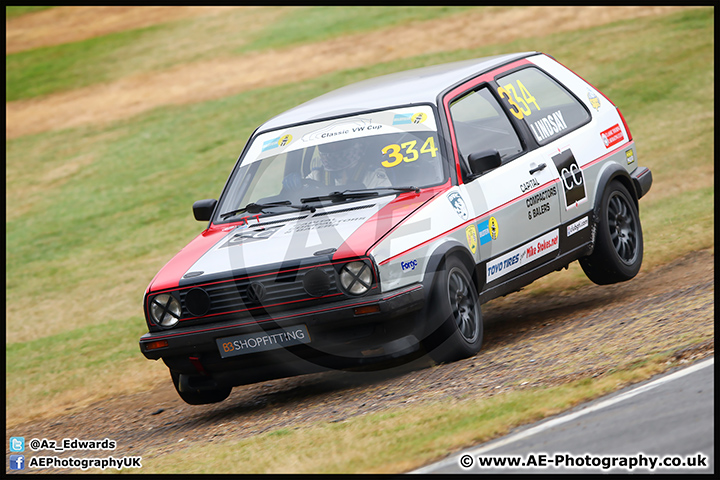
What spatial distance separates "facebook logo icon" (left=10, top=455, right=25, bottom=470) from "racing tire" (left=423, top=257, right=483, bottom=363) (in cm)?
294

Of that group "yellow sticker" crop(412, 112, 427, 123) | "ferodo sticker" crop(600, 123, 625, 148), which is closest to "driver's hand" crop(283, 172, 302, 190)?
"yellow sticker" crop(412, 112, 427, 123)

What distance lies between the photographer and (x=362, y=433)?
532 cm

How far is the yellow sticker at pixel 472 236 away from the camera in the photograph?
6.77 meters

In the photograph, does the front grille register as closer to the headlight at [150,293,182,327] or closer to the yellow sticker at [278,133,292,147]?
the headlight at [150,293,182,327]

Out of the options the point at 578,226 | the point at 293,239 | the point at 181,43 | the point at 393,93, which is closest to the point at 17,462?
the point at 293,239

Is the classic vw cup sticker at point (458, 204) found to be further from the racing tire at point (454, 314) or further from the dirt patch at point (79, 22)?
the dirt patch at point (79, 22)

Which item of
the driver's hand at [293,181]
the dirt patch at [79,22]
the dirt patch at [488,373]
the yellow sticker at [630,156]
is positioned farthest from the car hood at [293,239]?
the dirt patch at [79,22]

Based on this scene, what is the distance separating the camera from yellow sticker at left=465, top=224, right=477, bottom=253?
6.77 meters

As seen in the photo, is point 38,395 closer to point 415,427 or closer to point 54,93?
point 415,427

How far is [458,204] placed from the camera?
677 cm

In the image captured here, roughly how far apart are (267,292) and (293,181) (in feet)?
4.88

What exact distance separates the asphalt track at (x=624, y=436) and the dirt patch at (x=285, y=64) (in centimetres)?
1965

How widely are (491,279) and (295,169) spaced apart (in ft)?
5.92
